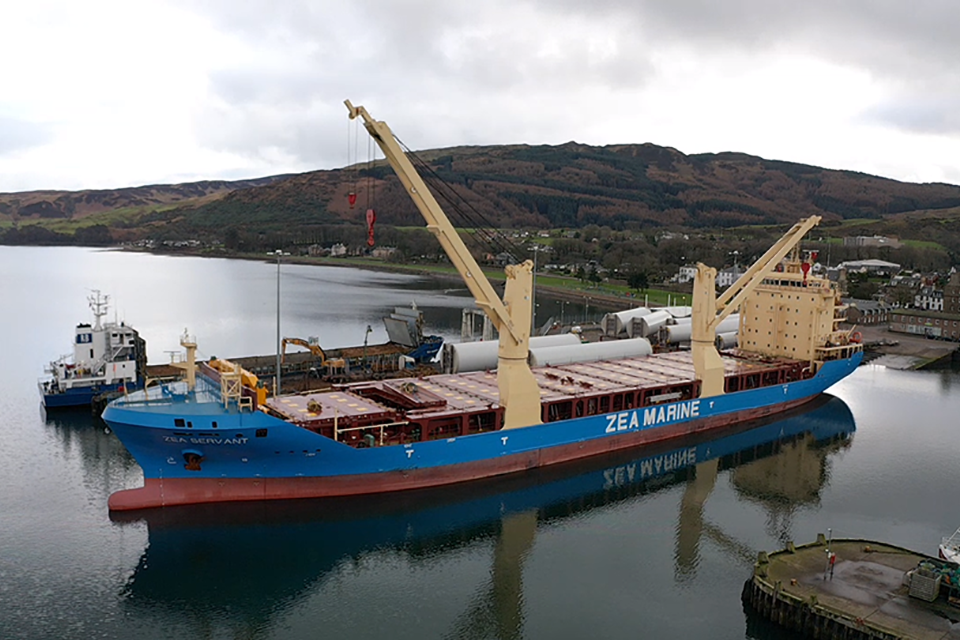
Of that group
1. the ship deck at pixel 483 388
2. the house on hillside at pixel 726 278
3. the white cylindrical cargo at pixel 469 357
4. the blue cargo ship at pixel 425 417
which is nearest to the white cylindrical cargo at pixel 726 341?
the ship deck at pixel 483 388

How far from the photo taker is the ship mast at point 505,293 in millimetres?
20656

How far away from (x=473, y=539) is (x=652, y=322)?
24.7 metres

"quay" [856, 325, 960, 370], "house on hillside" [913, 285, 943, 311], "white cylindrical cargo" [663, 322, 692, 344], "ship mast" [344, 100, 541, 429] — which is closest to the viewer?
"ship mast" [344, 100, 541, 429]

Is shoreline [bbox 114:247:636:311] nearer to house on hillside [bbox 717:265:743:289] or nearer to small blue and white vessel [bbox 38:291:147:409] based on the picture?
house on hillside [bbox 717:265:743:289]

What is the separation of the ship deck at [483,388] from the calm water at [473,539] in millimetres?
2475

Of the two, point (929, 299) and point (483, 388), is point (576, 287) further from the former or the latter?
point (483, 388)

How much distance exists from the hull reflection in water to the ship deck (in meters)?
2.43

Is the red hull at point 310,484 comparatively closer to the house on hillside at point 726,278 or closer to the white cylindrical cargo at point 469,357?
the white cylindrical cargo at point 469,357

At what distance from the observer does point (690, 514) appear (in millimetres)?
22547

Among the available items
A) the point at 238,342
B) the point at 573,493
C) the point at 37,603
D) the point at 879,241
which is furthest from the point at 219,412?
the point at 879,241

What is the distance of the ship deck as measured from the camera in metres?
22.2

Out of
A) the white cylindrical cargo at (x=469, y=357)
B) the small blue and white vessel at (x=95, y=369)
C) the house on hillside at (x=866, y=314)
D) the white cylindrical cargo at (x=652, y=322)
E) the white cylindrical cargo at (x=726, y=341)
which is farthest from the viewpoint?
the house on hillside at (x=866, y=314)

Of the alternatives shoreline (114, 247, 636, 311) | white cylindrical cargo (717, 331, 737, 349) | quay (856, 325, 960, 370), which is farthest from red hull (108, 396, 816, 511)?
shoreline (114, 247, 636, 311)

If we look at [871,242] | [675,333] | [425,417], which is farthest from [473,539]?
[871,242]
